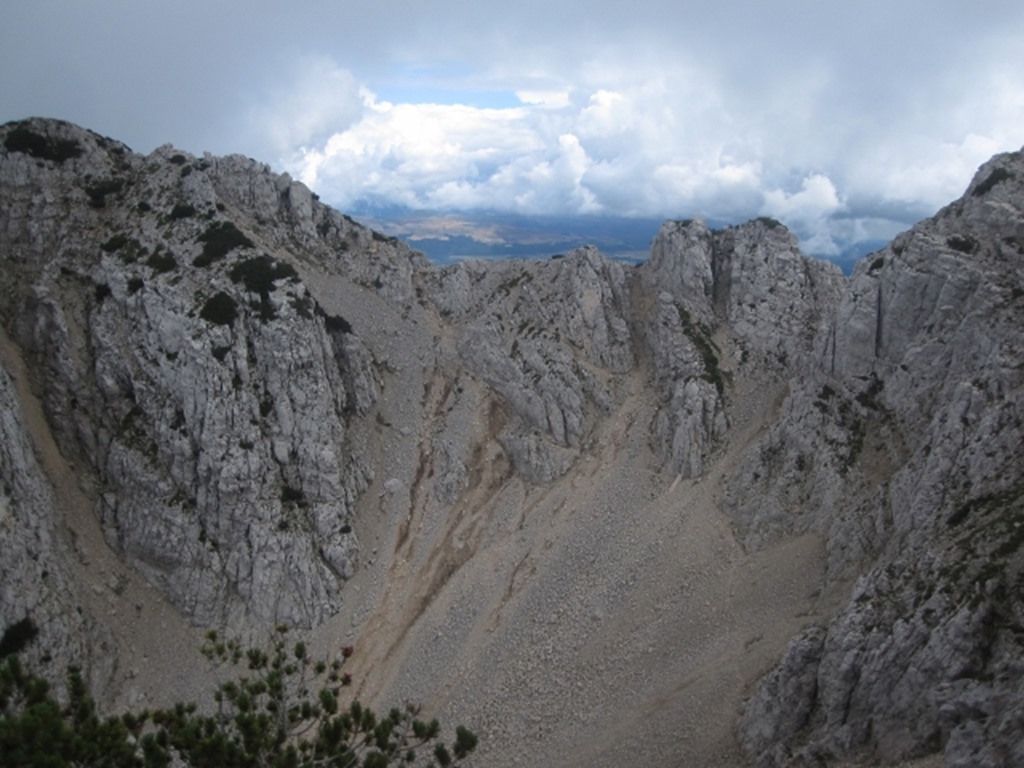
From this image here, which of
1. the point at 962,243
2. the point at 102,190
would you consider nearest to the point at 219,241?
the point at 102,190

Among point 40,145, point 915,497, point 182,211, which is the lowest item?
point 915,497

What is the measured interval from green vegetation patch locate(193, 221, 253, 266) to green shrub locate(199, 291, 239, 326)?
482 centimetres

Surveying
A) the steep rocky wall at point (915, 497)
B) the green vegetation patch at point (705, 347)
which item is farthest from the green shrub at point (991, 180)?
the green vegetation patch at point (705, 347)

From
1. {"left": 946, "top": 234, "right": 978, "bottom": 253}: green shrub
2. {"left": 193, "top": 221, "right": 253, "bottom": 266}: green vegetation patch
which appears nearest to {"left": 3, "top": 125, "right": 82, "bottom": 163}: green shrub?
{"left": 193, "top": 221, "right": 253, "bottom": 266}: green vegetation patch

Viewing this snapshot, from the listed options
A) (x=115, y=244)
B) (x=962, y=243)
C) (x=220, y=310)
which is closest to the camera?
(x=962, y=243)

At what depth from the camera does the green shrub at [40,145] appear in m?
63.0

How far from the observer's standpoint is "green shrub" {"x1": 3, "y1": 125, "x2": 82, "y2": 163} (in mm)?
62969

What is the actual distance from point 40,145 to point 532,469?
177 feet

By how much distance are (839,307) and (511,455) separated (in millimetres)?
28770

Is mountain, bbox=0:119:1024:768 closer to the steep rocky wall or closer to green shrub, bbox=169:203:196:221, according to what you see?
the steep rocky wall

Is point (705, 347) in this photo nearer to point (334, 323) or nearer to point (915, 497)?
point (915, 497)

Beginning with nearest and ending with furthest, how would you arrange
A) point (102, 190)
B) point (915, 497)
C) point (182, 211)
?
point (915, 497)
point (182, 211)
point (102, 190)

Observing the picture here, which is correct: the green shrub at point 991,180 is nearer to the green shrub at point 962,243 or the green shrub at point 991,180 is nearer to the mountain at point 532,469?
the mountain at point 532,469

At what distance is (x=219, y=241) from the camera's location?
61.0 m
